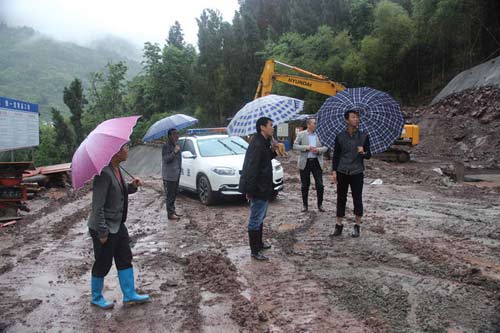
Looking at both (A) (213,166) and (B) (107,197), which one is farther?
(A) (213,166)

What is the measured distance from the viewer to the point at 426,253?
19.1ft

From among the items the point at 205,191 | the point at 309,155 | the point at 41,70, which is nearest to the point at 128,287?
the point at 309,155

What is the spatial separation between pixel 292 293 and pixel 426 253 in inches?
87.6

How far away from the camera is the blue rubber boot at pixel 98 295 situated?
4379 millimetres

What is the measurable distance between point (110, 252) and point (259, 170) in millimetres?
2135

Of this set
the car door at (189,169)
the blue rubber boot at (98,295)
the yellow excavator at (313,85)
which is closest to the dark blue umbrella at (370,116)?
the blue rubber boot at (98,295)

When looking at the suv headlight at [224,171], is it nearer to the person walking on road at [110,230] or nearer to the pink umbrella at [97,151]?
the person walking on road at [110,230]

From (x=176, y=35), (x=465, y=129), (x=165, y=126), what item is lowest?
(x=165, y=126)

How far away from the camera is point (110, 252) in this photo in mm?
4250

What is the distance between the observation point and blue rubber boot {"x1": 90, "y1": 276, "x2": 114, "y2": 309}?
4379 mm

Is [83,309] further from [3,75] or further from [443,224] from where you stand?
[3,75]

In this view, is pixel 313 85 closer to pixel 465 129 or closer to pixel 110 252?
pixel 465 129

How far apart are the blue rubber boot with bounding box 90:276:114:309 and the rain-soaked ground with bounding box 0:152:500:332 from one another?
95mm

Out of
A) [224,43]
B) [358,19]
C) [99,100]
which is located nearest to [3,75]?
[99,100]
